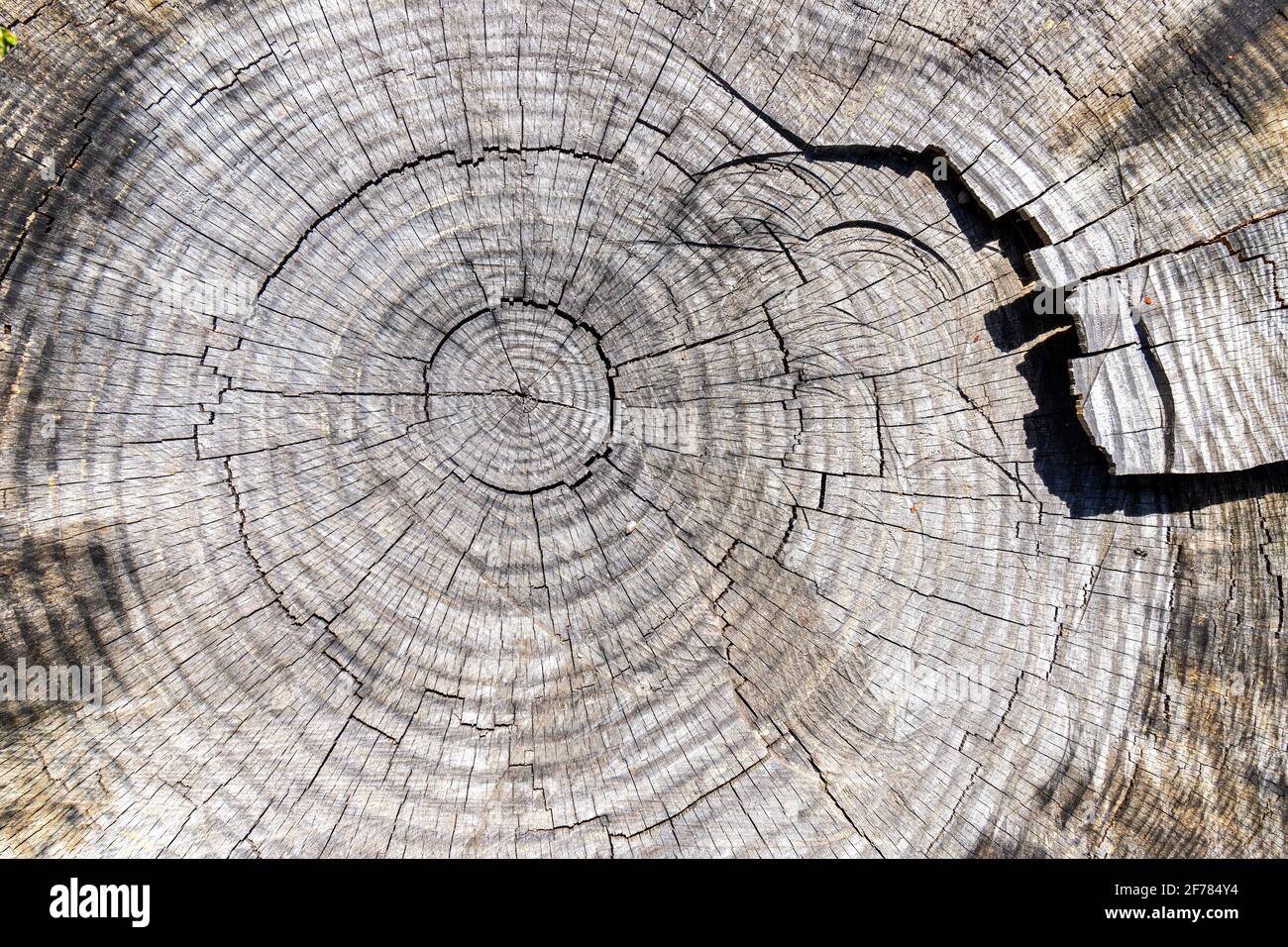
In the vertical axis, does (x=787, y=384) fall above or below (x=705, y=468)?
above

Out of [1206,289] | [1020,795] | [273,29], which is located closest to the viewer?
[273,29]

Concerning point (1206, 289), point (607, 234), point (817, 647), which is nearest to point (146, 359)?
point (607, 234)

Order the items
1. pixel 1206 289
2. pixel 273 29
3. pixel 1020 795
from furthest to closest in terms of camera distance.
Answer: pixel 1020 795 → pixel 1206 289 → pixel 273 29
